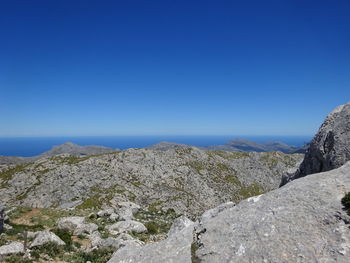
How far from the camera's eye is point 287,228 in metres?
9.45

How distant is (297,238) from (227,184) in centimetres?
10290

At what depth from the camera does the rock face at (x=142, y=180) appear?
261 ft

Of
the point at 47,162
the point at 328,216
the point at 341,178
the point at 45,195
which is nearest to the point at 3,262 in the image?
the point at 328,216

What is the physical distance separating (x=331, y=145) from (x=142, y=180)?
84.0m

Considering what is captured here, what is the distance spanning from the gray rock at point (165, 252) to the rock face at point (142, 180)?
57957 millimetres

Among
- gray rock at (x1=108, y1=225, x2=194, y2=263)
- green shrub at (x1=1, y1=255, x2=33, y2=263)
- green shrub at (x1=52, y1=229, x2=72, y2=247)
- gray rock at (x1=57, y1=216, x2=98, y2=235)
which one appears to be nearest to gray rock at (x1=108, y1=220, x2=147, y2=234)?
gray rock at (x1=57, y1=216, x2=98, y2=235)

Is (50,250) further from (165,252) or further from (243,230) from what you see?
(243,230)

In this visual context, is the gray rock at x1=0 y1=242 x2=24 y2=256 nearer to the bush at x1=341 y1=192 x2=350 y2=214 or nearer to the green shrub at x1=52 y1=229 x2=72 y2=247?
the green shrub at x1=52 y1=229 x2=72 y2=247

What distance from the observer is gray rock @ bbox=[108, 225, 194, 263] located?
10.6 meters

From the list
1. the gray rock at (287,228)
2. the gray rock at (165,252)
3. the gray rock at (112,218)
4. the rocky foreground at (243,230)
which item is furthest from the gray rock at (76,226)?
the gray rock at (287,228)

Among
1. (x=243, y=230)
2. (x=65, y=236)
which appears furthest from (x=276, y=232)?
(x=65, y=236)

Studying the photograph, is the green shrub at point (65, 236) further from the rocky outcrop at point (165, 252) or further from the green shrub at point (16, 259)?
the rocky outcrop at point (165, 252)

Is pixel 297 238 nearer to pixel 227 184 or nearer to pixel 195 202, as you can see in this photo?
pixel 195 202

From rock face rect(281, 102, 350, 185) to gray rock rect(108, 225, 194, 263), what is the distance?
912 centimetres
